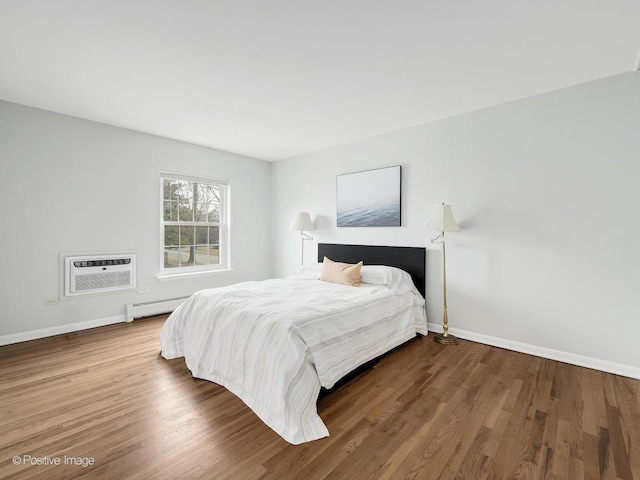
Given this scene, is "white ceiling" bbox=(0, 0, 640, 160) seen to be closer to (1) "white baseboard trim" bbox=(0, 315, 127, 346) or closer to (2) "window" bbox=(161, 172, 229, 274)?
(2) "window" bbox=(161, 172, 229, 274)

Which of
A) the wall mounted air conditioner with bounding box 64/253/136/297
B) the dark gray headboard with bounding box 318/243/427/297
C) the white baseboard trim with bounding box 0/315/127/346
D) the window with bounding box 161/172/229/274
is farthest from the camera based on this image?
the window with bounding box 161/172/229/274

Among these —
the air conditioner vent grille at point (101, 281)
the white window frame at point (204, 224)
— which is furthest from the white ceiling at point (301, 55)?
the air conditioner vent grille at point (101, 281)

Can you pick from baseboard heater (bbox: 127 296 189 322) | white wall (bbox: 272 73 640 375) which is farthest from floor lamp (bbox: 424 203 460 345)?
baseboard heater (bbox: 127 296 189 322)

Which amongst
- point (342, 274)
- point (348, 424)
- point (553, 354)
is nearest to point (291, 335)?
point (348, 424)

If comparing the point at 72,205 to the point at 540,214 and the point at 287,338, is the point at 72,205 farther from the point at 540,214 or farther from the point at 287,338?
the point at 540,214

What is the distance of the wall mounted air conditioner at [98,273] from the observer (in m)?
3.37

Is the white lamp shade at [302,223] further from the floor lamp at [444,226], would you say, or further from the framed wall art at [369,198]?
the floor lamp at [444,226]

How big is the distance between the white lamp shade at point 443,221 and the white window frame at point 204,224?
324 centimetres

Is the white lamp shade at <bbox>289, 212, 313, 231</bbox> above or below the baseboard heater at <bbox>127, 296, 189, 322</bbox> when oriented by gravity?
above

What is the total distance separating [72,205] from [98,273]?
0.83 m

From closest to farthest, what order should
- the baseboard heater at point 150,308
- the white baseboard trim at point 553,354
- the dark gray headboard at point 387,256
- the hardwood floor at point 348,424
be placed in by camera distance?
1. the hardwood floor at point 348,424
2. the white baseboard trim at point 553,354
3. the dark gray headboard at point 387,256
4. the baseboard heater at point 150,308

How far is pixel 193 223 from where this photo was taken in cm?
450

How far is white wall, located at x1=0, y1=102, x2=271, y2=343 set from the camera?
3.05 m

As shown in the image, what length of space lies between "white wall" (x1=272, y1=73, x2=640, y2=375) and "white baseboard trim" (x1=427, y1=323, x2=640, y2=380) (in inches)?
1.0
